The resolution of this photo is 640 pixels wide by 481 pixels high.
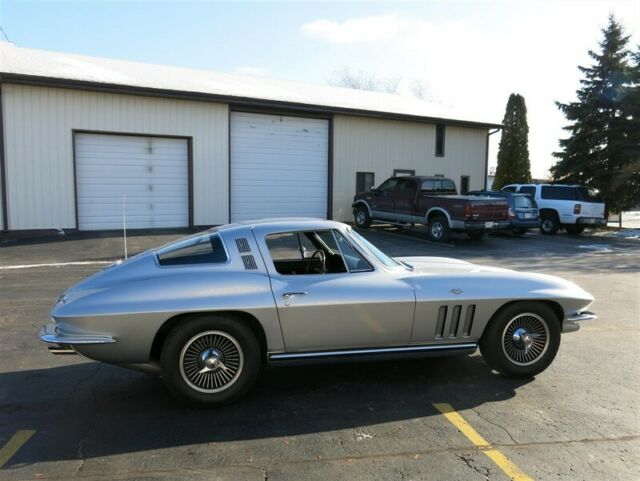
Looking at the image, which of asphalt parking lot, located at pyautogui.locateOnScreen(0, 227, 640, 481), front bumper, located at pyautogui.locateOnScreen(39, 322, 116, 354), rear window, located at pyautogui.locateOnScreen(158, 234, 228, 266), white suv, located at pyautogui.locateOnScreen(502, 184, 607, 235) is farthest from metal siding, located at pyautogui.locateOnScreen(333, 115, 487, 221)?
front bumper, located at pyautogui.locateOnScreen(39, 322, 116, 354)

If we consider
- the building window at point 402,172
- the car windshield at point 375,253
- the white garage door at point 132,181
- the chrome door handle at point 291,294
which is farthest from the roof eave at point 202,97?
the chrome door handle at point 291,294

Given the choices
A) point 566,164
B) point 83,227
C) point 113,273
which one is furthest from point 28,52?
point 566,164

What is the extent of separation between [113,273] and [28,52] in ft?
60.0

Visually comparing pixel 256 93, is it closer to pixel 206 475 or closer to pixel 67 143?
pixel 67 143

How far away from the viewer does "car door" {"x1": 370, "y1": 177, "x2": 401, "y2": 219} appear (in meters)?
18.4

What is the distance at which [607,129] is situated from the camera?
25.3 metres

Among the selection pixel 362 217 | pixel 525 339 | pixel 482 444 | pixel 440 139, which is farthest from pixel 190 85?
pixel 482 444

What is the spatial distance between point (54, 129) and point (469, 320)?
49.5 ft

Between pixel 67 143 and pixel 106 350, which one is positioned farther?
pixel 67 143

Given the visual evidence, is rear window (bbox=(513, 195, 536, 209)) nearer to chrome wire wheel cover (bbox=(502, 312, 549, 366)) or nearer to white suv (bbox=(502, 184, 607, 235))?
white suv (bbox=(502, 184, 607, 235))

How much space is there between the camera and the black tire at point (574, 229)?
21234 millimetres

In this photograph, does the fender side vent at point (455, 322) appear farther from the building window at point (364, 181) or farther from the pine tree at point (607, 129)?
the pine tree at point (607, 129)

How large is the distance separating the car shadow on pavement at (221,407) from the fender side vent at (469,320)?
47 centimetres

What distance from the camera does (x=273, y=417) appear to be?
4.03 metres
